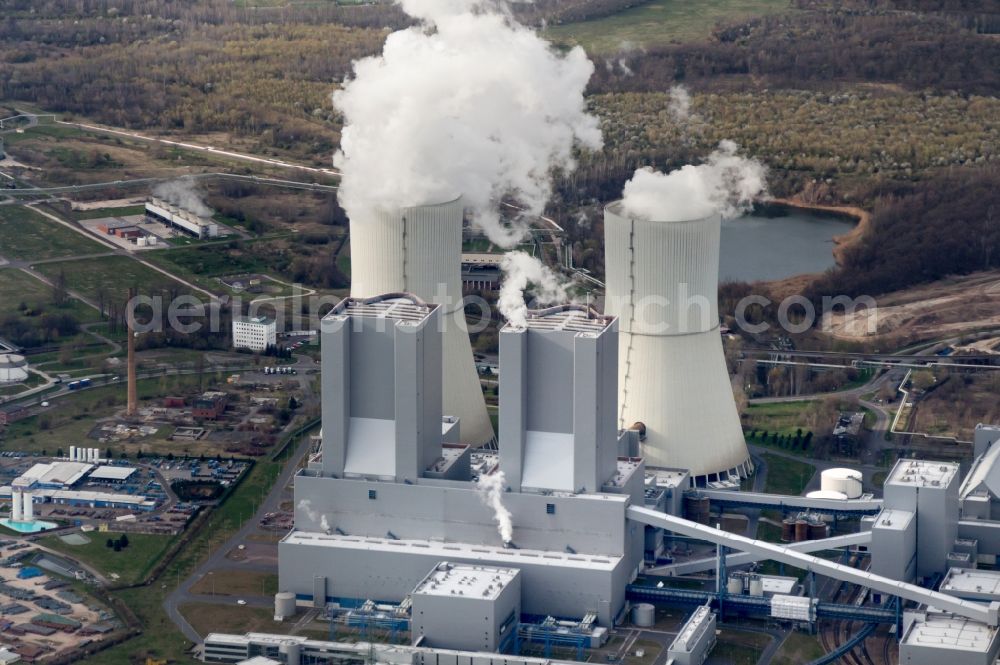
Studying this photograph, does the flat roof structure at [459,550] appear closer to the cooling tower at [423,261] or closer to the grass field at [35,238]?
the cooling tower at [423,261]

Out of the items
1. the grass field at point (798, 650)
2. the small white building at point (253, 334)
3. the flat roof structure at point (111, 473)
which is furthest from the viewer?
the small white building at point (253, 334)

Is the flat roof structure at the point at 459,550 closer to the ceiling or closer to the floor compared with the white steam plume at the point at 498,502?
closer to the floor

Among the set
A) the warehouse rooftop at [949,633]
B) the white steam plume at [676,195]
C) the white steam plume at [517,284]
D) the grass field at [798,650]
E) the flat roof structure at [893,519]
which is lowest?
the grass field at [798,650]

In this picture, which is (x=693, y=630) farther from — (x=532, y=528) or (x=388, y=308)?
(x=388, y=308)

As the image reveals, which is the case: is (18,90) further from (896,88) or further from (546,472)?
(546,472)

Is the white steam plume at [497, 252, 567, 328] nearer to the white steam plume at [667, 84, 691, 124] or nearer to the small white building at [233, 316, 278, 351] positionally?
the small white building at [233, 316, 278, 351]

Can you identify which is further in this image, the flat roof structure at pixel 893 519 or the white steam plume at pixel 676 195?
the white steam plume at pixel 676 195

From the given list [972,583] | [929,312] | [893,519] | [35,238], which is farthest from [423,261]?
[35,238]

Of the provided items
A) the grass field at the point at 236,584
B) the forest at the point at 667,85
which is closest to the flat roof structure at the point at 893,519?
the grass field at the point at 236,584

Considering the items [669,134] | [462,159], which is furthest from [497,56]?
[669,134]
